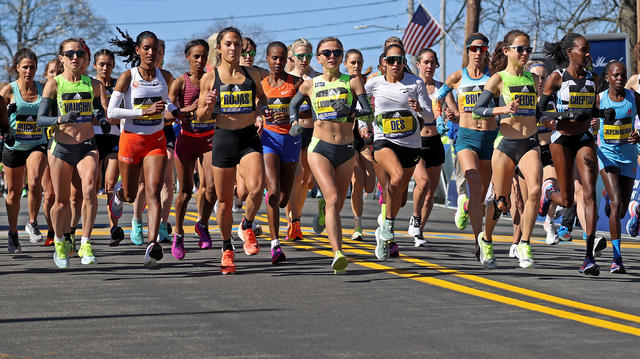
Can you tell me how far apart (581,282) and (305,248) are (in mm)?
3798

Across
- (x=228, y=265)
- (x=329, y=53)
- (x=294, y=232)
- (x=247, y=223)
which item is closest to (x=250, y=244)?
(x=247, y=223)

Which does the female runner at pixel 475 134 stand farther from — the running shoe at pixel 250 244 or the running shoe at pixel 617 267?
the running shoe at pixel 250 244

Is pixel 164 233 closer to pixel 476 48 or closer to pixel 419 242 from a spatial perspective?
pixel 419 242

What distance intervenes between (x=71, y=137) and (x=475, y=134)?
12.8 ft

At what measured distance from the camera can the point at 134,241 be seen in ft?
43.3

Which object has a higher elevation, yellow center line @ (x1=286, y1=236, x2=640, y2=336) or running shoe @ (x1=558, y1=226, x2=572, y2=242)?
yellow center line @ (x1=286, y1=236, x2=640, y2=336)

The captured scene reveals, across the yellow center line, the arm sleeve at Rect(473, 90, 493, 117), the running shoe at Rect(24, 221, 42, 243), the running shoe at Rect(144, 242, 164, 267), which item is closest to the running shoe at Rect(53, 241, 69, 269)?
the running shoe at Rect(144, 242, 164, 267)

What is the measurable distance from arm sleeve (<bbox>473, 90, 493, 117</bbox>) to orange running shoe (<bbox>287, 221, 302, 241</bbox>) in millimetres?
3706

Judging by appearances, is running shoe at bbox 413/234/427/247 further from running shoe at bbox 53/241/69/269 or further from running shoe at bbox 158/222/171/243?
running shoe at bbox 53/241/69/269

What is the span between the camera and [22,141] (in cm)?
1253

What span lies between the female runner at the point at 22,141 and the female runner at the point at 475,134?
15.0ft

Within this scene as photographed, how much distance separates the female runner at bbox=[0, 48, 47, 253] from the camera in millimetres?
12484

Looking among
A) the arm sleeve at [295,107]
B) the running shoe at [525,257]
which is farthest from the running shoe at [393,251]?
the arm sleeve at [295,107]

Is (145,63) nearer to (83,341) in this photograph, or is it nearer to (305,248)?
(305,248)
